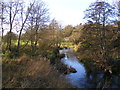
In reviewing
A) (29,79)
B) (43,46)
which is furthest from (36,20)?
(29,79)

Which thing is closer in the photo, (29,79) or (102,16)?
(29,79)

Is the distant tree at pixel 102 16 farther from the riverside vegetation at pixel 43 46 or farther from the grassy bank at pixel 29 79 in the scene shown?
the grassy bank at pixel 29 79

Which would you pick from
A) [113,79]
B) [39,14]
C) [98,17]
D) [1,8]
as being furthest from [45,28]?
[113,79]

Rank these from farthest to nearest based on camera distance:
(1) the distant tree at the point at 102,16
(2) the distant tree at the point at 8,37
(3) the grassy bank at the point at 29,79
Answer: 1. (2) the distant tree at the point at 8,37
2. (1) the distant tree at the point at 102,16
3. (3) the grassy bank at the point at 29,79

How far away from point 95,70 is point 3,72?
892 centimetres

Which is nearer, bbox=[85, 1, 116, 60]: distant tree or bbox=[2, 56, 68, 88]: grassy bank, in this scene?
bbox=[2, 56, 68, 88]: grassy bank

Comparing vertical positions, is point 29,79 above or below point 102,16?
below

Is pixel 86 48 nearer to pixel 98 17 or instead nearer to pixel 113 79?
pixel 98 17

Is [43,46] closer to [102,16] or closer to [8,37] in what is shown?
[8,37]

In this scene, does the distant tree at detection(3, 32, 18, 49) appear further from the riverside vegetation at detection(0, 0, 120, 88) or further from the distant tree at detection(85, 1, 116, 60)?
the distant tree at detection(85, 1, 116, 60)

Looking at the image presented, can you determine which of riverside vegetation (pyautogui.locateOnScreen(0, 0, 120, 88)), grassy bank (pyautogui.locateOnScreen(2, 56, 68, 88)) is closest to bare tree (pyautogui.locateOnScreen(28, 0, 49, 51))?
riverside vegetation (pyautogui.locateOnScreen(0, 0, 120, 88))

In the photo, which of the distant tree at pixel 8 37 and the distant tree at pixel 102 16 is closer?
the distant tree at pixel 102 16

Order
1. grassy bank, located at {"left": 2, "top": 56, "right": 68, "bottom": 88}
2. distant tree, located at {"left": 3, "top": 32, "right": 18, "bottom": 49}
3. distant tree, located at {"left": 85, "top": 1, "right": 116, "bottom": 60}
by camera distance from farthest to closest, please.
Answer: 1. distant tree, located at {"left": 3, "top": 32, "right": 18, "bottom": 49}
2. distant tree, located at {"left": 85, "top": 1, "right": 116, "bottom": 60}
3. grassy bank, located at {"left": 2, "top": 56, "right": 68, "bottom": 88}

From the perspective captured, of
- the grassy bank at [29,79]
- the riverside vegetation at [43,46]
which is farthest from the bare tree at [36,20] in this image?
the grassy bank at [29,79]
